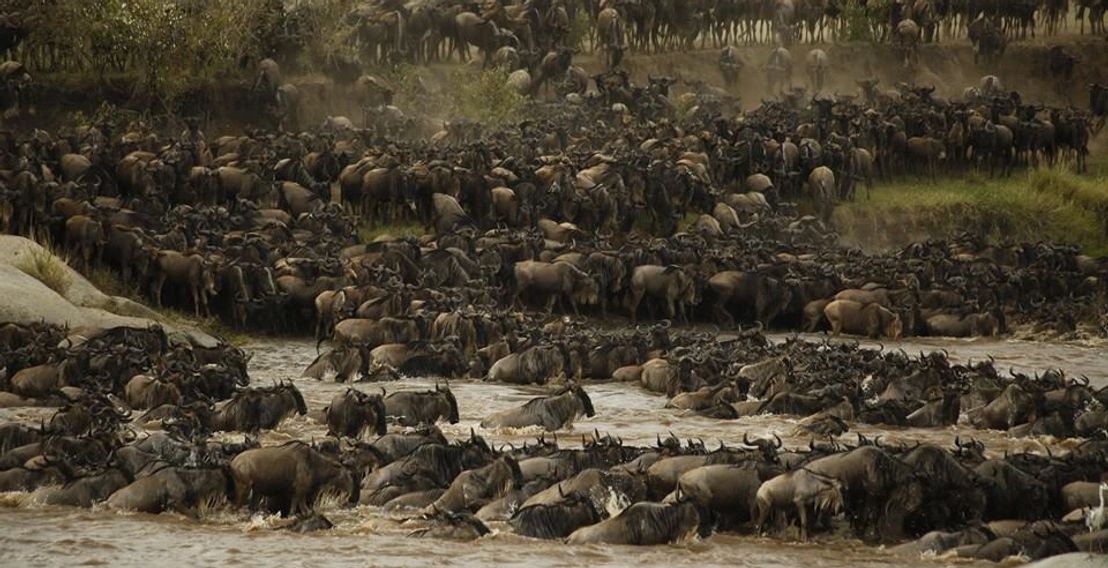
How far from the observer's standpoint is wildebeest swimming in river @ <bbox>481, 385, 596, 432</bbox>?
17047mm

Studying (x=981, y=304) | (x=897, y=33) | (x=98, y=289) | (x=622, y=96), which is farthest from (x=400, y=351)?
(x=897, y=33)

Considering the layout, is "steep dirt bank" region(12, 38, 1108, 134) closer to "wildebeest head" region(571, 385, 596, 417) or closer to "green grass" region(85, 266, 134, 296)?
"green grass" region(85, 266, 134, 296)

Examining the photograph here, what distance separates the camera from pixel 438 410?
17.2 meters

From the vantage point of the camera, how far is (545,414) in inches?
672

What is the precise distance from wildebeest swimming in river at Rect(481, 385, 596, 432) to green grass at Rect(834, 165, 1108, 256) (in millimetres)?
14419

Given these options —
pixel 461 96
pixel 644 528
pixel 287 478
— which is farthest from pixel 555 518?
pixel 461 96

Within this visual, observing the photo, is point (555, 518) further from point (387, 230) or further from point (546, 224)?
point (387, 230)

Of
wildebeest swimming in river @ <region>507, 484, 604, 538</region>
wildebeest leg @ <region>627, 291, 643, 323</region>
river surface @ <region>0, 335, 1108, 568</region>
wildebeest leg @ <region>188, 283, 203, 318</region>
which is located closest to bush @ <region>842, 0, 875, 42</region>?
wildebeest leg @ <region>627, 291, 643, 323</region>

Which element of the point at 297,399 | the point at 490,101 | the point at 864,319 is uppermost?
the point at 490,101

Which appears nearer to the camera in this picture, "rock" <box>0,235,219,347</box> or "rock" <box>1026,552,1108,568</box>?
"rock" <box>1026,552,1108,568</box>

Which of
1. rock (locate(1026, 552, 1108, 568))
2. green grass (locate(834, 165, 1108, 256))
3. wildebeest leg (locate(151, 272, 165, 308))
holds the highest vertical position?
→ rock (locate(1026, 552, 1108, 568))

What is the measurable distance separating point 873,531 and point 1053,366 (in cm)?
966

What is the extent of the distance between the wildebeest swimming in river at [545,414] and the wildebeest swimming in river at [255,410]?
72.5 inches

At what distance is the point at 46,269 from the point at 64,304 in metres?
1.25
